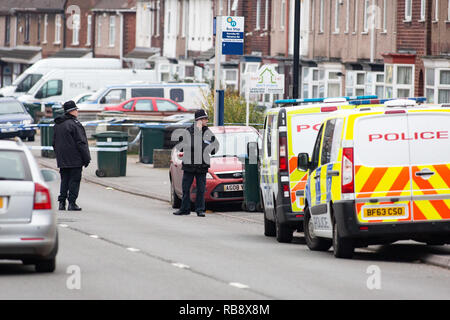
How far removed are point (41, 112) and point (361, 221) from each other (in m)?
40.0

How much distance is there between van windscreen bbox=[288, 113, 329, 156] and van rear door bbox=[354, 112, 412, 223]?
265 cm

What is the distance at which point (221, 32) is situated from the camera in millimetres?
27016

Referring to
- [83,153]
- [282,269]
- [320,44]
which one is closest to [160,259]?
[282,269]

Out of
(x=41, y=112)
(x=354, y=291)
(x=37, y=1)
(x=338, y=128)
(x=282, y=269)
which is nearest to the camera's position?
(x=354, y=291)

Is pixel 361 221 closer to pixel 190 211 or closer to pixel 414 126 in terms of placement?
pixel 414 126

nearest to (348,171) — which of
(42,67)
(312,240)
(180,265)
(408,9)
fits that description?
(312,240)

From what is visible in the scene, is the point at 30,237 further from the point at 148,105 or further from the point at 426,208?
the point at 148,105

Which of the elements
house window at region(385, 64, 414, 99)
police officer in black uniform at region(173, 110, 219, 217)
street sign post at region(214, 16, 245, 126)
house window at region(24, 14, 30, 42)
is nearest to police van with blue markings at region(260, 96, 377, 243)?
police officer in black uniform at region(173, 110, 219, 217)

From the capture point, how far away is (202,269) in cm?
1308

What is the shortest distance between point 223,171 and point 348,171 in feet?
28.3

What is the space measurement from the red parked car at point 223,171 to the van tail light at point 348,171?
852 centimetres

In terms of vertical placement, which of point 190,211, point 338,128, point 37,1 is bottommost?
point 190,211

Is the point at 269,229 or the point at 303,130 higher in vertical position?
the point at 303,130

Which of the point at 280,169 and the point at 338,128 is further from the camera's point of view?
the point at 280,169
